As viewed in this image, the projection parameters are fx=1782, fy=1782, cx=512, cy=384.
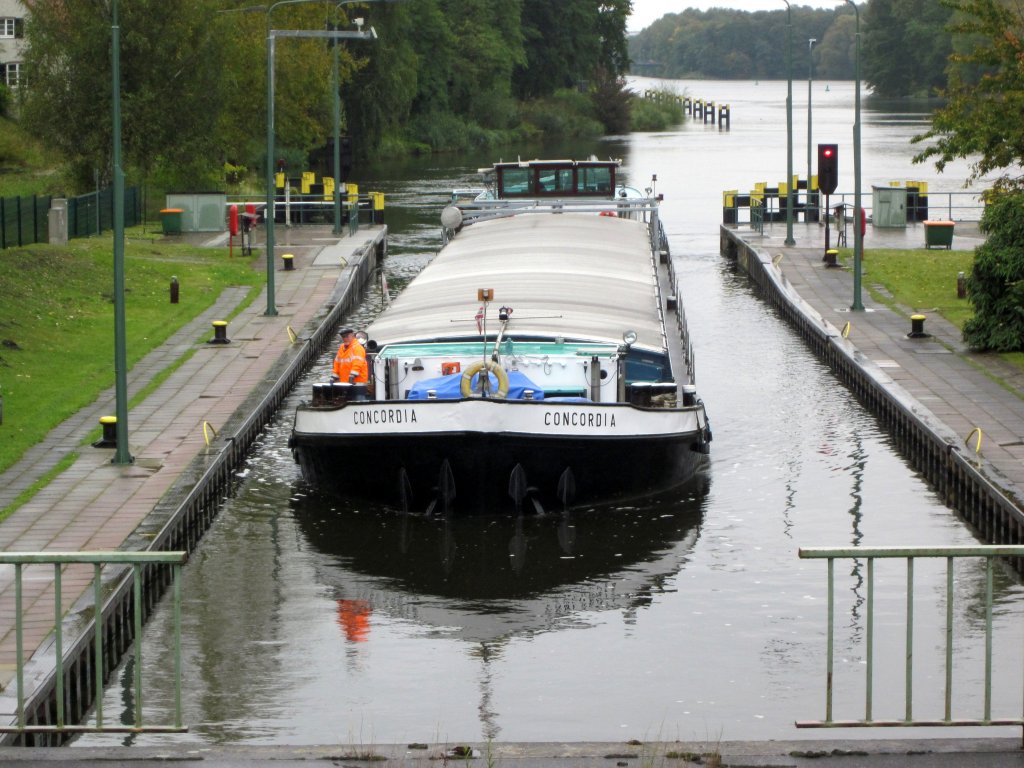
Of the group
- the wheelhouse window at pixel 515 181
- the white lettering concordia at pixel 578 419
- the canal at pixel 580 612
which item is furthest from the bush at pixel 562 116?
the white lettering concordia at pixel 578 419

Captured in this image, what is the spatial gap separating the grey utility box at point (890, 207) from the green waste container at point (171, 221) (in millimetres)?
20182

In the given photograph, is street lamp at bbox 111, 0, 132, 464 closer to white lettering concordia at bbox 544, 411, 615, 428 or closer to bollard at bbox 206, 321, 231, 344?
white lettering concordia at bbox 544, 411, 615, 428

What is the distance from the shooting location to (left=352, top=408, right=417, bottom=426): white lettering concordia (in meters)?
20.0

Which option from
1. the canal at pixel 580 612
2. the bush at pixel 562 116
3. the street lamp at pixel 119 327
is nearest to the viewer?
the canal at pixel 580 612

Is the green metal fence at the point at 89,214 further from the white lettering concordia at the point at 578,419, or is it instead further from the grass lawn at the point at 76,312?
the white lettering concordia at the point at 578,419

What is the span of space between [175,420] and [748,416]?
28.3 ft

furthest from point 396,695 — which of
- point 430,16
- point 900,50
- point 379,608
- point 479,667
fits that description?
point 900,50

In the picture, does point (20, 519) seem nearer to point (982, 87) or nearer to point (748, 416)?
point (748, 416)

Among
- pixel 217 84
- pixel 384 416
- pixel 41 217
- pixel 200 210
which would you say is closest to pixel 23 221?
pixel 41 217

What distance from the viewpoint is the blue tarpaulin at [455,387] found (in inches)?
824

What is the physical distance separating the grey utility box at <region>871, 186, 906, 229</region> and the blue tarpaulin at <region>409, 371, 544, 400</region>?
3265 centimetres

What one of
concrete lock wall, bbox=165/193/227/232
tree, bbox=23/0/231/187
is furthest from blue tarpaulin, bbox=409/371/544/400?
tree, bbox=23/0/231/187

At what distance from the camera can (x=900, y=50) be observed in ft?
593

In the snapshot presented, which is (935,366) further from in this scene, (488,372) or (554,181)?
(554,181)
